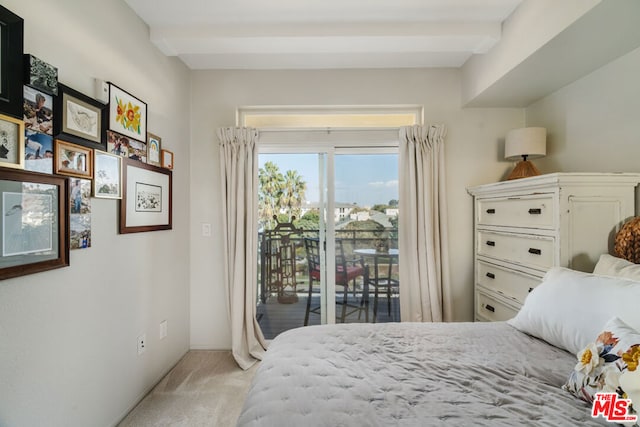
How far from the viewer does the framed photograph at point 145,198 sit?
1.85 m

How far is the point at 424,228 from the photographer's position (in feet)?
8.45

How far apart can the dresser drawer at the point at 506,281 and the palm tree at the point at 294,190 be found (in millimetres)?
1692

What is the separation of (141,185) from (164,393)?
1472 mm

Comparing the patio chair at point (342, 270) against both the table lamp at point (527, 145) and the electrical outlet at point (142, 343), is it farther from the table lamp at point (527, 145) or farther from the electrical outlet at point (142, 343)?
the table lamp at point (527, 145)

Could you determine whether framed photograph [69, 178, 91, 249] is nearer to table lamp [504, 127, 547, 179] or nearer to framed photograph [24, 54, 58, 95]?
framed photograph [24, 54, 58, 95]

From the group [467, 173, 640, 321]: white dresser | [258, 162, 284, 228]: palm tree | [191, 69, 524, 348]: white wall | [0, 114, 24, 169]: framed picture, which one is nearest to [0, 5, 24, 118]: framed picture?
[0, 114, 24, 169]: framed picture

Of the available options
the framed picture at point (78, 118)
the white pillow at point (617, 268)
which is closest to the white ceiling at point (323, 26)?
the framed picture at point (78, 118)

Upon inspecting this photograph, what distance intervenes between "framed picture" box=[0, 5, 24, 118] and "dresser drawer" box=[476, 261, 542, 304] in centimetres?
280

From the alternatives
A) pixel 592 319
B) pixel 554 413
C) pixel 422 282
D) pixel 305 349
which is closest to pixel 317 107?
pixel 422 282

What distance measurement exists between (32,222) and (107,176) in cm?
51

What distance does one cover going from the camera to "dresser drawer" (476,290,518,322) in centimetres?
213

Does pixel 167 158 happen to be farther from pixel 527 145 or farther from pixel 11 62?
pixel 527 145
